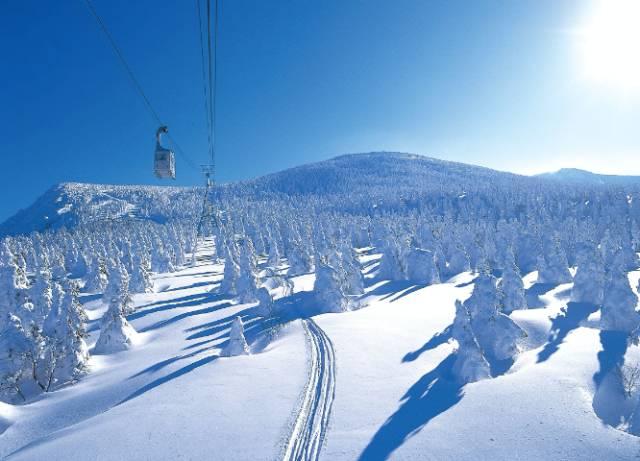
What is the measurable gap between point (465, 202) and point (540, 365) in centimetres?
18217

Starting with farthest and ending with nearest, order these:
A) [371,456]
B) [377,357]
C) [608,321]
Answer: [608,321] < [377,357] < [371,456]

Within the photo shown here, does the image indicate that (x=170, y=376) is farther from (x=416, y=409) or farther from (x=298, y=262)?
(x=298, y=262)

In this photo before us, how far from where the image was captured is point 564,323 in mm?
38344

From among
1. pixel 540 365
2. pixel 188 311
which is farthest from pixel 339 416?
pixel 188 311

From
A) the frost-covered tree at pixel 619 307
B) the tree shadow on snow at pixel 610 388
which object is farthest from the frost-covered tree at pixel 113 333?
the frost-covered tree at pixel 619 307

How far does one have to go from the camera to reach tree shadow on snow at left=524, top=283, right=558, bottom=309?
52250mm

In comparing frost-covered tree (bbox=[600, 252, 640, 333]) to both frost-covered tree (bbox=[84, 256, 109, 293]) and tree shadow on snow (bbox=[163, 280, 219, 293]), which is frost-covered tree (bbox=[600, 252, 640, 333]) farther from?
frost-covered tree (bbox=[84, 256, 109, 293])

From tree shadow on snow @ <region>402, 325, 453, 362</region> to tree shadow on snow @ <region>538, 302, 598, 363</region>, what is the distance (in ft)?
25.4

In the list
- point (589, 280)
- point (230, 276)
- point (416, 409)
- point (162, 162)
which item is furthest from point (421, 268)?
point (162, 162)

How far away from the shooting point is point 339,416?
17516mm

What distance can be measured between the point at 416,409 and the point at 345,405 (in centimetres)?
379

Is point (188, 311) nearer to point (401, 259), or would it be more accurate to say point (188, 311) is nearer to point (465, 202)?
point (401, 259)

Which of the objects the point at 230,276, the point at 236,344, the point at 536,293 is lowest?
the point at 536,293

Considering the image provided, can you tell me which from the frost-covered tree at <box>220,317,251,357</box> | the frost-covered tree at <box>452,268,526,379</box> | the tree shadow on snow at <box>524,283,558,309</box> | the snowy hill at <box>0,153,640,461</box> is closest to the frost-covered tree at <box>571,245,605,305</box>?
the snowy hill at <box>0,153,640,461</box>
